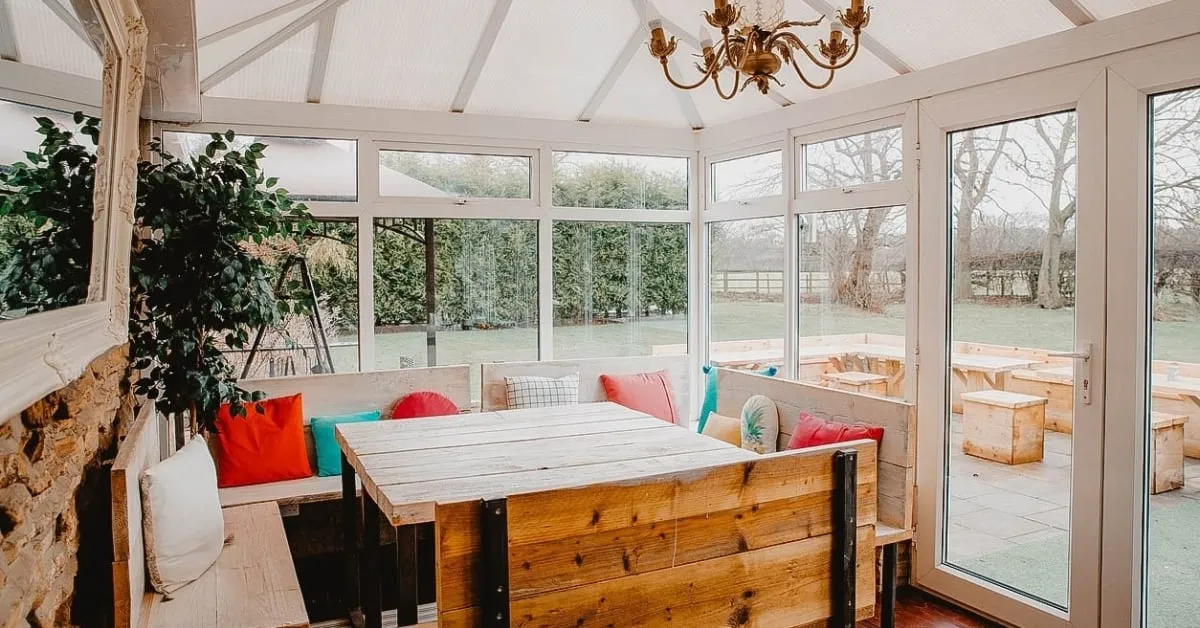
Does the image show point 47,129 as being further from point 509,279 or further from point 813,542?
point 509,279

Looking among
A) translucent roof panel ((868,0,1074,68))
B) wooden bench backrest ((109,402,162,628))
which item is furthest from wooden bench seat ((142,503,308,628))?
translucent roof panel ((868,0,1074,68))

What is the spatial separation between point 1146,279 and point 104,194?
3.29 metres

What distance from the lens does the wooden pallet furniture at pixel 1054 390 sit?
3199 mm

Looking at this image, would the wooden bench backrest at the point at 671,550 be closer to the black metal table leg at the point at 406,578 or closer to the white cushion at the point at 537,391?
the black metal table leg at the point at 406,578

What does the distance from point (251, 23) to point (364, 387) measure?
1.85 m

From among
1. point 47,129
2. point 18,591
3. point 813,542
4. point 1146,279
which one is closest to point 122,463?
point 18,591

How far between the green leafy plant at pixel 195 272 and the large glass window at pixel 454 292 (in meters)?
1.20

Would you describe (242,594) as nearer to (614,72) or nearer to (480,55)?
(480,55)

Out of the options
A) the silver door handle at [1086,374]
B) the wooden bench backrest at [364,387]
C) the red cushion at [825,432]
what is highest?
the silver door handle at [1086,374]

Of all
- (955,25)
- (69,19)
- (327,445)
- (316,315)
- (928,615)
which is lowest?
(928,615)

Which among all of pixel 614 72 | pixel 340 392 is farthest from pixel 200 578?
pixel 614 72

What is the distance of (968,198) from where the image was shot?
361cm

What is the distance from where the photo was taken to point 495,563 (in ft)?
5.51

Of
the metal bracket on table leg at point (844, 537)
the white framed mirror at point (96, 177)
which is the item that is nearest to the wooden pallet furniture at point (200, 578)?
the white framed mirror at point (96, 177)
